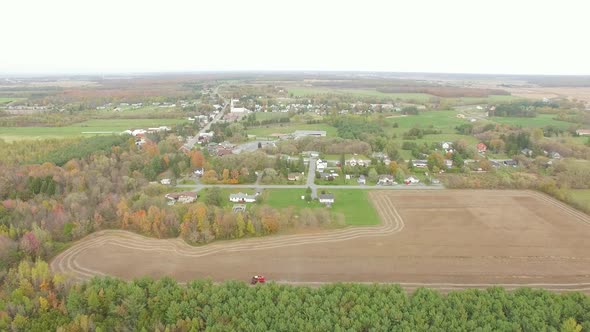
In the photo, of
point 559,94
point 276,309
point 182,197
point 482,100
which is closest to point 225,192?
point 182,197

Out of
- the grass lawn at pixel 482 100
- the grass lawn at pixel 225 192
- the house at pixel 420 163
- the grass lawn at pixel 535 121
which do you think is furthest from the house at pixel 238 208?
the grass lawn at pixel 482 100

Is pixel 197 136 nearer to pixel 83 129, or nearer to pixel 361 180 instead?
pixel 83 129

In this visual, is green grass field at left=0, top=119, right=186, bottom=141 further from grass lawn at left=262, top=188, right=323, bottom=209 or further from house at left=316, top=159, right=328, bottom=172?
grass lawn at left=262, top=188, right=323, bottom=209

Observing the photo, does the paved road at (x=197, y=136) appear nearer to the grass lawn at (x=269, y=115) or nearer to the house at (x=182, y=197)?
the grass lawn at (x=269, y=115)

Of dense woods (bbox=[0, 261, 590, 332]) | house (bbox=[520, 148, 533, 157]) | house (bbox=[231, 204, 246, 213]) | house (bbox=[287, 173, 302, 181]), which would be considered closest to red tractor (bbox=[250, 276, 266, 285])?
dense woods (bbox=[0, 261, 590, 332])

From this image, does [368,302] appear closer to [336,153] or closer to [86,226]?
[86,226]

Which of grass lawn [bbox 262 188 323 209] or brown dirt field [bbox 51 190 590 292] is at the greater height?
grass lawn [bbox 262 188 323 209]

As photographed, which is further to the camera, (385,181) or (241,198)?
(385,181)
